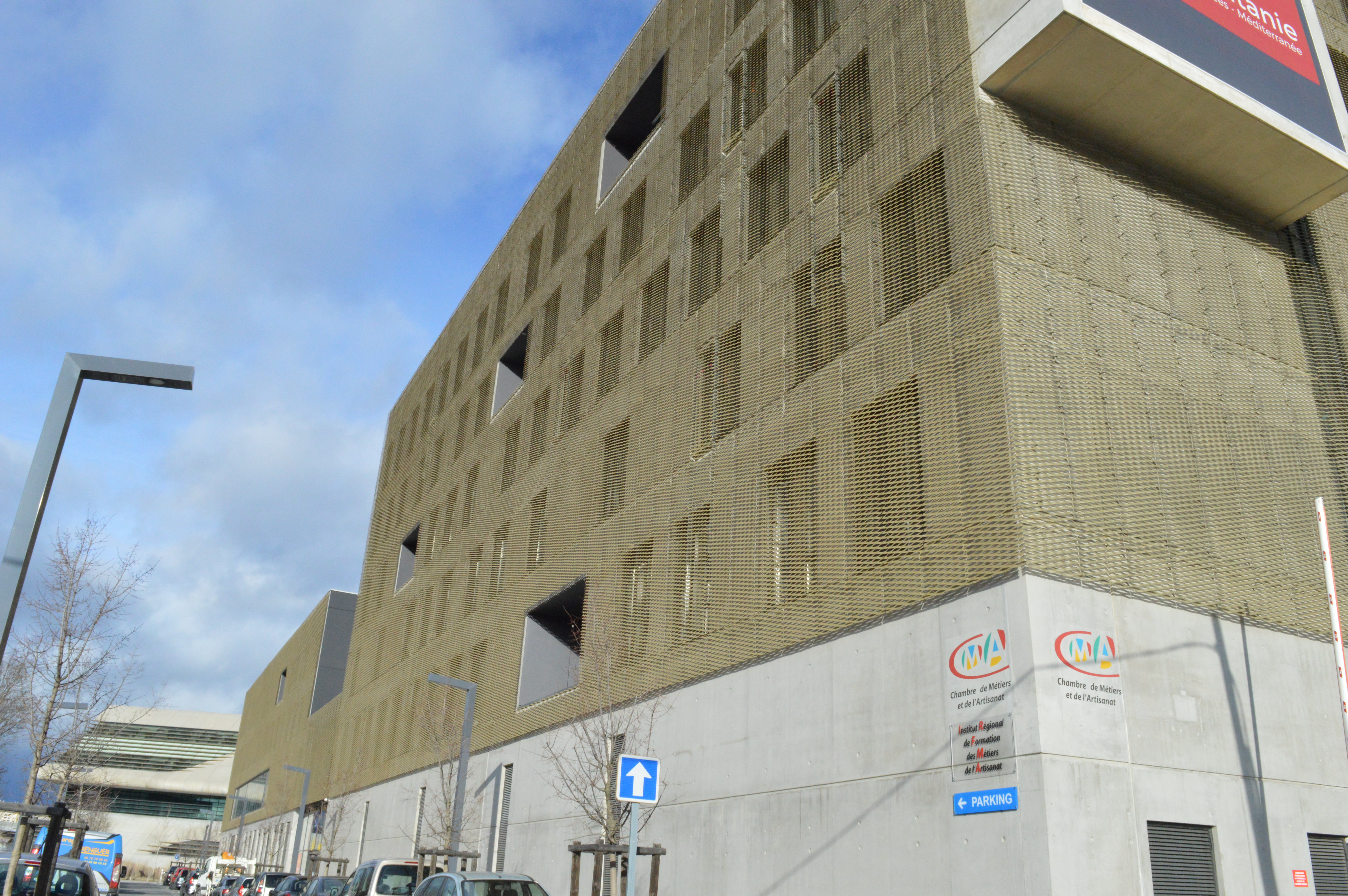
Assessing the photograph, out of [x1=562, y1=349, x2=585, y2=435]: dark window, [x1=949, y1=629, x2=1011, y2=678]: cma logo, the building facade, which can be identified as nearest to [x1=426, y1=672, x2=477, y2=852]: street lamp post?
the building facade

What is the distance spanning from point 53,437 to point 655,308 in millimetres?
17008

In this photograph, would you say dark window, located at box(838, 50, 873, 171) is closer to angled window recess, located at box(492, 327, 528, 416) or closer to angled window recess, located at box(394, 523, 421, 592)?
angled window recess, located at box(492, 327, 528, 416)

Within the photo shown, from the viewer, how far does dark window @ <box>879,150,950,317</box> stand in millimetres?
15102

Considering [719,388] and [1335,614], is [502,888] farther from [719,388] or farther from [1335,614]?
[1335,614]

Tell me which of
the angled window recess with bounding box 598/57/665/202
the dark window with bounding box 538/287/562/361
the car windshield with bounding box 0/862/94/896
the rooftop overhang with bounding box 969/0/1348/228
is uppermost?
the angled window recess with bounding box 598/57/665/202

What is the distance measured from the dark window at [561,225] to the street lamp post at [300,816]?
26.3m

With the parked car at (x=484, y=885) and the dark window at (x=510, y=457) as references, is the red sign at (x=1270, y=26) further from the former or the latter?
the dark window at (x=510, y=457)

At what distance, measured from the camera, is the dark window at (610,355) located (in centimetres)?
2592

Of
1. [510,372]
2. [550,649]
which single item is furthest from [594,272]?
[550,649]

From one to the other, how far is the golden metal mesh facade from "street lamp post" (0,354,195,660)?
382 inches

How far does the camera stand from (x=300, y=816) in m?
49.9

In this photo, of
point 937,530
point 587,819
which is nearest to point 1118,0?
point 937,530

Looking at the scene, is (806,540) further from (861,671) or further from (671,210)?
(671,210)

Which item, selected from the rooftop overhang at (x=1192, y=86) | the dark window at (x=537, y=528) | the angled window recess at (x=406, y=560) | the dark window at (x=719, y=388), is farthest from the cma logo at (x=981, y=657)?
the angled window recess at (x=406, y=560)
